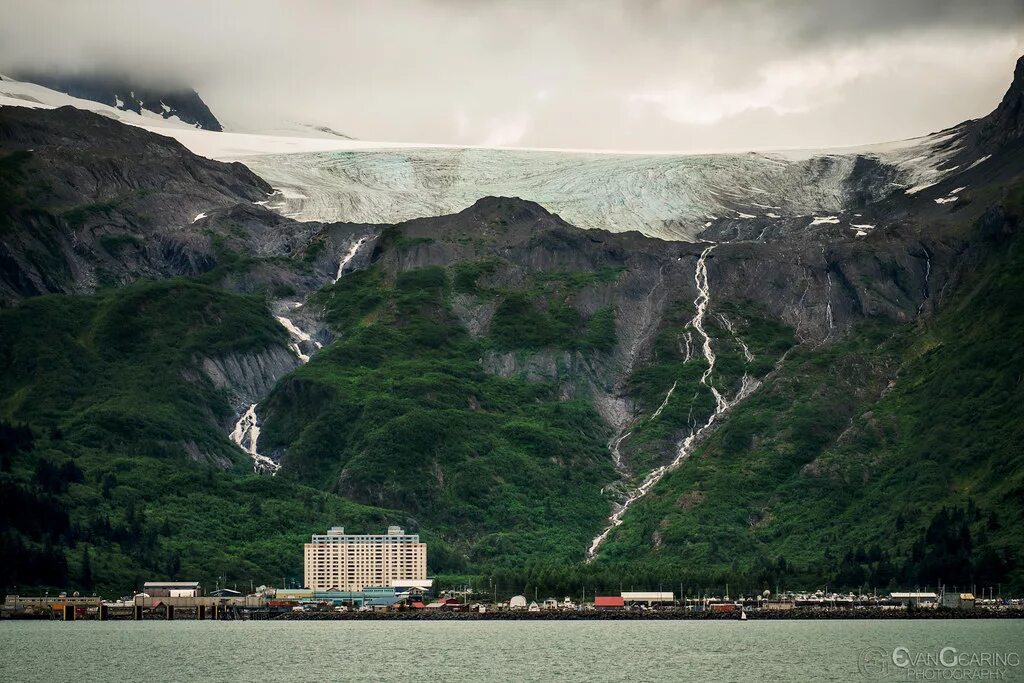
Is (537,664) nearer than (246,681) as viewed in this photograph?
No

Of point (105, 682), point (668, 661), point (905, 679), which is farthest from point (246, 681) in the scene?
point (905, 679)

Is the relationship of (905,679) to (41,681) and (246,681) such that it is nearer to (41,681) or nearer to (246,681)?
(246,681)

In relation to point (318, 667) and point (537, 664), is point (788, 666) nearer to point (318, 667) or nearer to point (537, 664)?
point (537, 664)

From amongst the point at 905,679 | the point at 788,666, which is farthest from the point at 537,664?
the point at 905,679

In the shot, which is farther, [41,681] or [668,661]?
[668,661]

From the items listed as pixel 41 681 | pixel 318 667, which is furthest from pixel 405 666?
pixel 41 681

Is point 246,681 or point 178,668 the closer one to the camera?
point 246,681

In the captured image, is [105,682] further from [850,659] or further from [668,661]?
[850,659]
